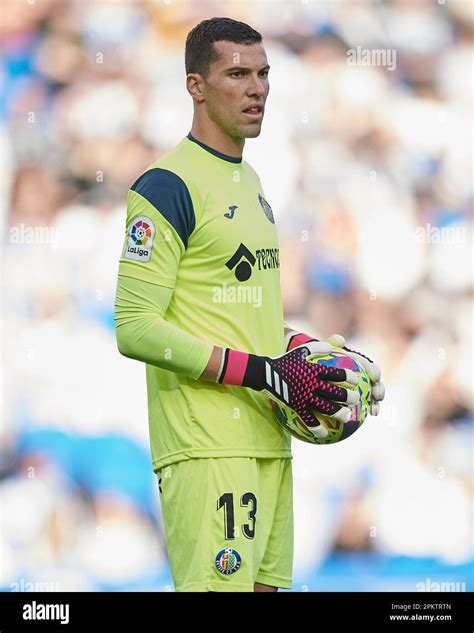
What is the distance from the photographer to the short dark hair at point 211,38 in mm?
2904

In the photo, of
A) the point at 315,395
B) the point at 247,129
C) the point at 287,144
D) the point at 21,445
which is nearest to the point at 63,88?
the point at 287,144

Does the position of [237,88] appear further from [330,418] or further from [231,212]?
[330,418]

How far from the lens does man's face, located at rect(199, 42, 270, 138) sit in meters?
2.88

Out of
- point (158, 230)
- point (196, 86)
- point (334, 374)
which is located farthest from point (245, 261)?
point (196, 86)

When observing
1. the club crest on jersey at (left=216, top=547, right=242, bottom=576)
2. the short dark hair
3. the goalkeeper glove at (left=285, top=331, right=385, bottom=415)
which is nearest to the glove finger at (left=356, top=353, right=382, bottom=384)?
the goalkeeper glove at (left=285, top=331, right=385, bottom=415)

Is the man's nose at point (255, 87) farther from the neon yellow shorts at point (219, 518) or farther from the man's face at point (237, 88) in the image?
the neon yellow shorts at point (219, 518)

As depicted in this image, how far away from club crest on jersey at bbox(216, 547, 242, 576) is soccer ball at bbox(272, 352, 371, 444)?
301 mm

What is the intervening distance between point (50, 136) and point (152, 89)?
1.40 feet

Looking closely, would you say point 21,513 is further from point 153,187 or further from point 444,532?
point 153,187

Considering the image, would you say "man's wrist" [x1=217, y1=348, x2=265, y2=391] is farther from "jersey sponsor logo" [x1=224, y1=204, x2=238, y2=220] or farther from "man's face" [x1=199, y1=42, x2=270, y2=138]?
"man's face" [x1=199, y1=42, x2=270, y2=138]

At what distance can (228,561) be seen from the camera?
2.71 metres

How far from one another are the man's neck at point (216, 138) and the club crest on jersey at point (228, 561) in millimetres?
925

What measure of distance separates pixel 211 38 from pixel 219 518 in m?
1.11

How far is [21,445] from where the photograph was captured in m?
4.58
